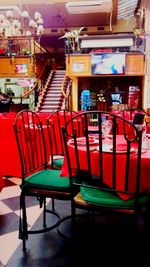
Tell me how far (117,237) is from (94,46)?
32.9 feet

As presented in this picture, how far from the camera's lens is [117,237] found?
2.50 m

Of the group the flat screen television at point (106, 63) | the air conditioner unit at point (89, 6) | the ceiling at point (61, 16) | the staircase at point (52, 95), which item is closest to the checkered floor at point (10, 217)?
the flat screen television at point (106, 63)

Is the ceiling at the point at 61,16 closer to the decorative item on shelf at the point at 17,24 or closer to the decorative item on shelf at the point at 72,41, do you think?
the decorative item on shelf at the point at 17,24

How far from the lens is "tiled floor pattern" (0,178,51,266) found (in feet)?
7.50

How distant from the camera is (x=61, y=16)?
47.6 feet

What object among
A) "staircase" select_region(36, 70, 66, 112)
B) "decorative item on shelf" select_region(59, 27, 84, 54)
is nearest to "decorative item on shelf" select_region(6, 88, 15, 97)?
"staircase" select_region(36, 70, 66, 112)

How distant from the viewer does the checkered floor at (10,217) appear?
89.9 inches

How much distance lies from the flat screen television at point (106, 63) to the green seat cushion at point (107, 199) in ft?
30.1

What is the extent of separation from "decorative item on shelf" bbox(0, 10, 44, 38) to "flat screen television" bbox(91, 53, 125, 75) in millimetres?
2982

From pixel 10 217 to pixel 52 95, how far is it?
1086 centimetres

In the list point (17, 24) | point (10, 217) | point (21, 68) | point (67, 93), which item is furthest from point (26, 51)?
point (10, 217)

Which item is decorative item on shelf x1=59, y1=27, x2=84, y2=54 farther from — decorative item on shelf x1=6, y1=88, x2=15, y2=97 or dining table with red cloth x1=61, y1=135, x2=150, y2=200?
dining table with red cloth x1=61, y1=135, x2=150, y2=200

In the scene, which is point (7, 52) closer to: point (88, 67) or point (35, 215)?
point (88, 67)

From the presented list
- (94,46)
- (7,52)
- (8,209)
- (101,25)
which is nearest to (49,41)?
(101,25)
